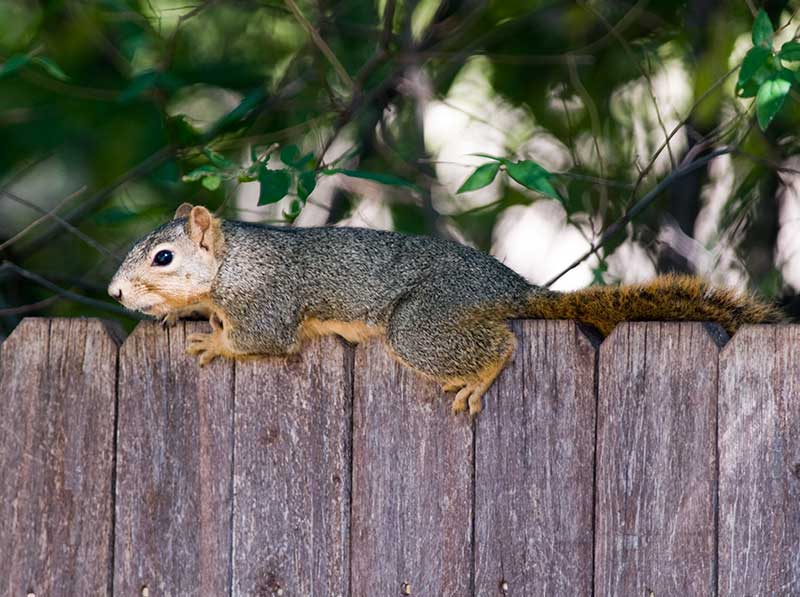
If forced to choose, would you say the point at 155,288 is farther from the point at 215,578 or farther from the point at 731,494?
the point at 731,494

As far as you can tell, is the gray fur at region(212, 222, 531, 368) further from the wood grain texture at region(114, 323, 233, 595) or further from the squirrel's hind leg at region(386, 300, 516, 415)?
the wood grain texture at region(114, 323, 233, 595)

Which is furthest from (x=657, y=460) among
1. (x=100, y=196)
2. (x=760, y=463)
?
(x=100, y=196)

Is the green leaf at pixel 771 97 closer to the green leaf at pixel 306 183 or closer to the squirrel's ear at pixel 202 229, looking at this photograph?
the green leaf at pixel 306 183

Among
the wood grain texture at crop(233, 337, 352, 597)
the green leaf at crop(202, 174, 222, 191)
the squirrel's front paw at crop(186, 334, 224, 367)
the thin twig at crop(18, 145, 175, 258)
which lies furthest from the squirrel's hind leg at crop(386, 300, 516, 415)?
the thin twig at crop(18, 145, 175, 258)

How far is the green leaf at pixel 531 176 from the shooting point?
2.66m

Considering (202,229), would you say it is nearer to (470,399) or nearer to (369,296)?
(369,296)

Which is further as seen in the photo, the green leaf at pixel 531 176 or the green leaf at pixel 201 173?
the green leaf at pixel 201 173

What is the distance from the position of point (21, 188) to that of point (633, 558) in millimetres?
2870

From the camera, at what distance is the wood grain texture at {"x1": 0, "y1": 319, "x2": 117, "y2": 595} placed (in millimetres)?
2691

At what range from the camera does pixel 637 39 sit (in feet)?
14.2

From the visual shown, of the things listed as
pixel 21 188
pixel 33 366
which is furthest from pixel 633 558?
pixel 21 188

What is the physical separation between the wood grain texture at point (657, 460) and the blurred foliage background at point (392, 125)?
0.82m

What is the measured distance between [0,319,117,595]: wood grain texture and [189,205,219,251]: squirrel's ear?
294 millimetres

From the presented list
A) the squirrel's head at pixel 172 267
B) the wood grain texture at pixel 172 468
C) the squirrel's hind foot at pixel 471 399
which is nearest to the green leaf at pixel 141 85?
the squirrel's head at pixel 172 267
